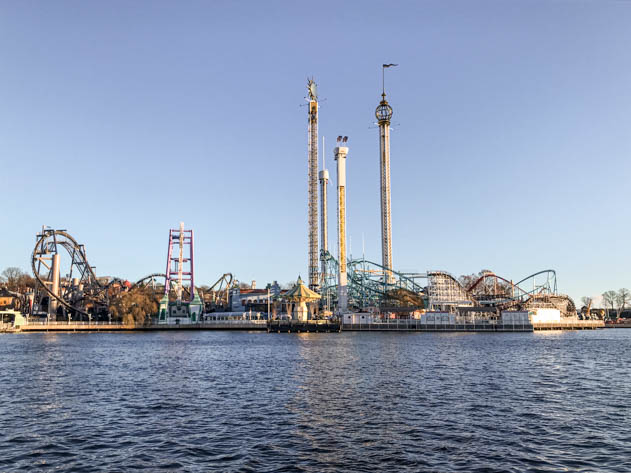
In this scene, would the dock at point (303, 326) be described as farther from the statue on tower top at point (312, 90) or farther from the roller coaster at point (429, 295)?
the statue on tower top at point (312, 90)

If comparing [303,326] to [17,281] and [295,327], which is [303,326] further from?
[17,281]

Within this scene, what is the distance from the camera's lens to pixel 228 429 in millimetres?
25031

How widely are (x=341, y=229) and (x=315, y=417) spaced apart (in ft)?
401

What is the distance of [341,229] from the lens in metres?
149

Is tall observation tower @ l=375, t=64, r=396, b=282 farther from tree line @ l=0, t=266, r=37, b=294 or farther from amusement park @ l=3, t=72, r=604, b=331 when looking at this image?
tree line @ l=0, t=266, r=37, b=294

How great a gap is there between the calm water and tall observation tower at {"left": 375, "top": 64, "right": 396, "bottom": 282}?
12105 centimetres

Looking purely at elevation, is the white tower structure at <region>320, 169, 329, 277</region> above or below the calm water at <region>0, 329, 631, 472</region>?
above

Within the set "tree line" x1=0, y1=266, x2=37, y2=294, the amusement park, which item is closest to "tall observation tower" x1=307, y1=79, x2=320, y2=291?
the amusement park

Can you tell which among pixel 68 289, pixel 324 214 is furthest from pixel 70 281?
pixel 324 214

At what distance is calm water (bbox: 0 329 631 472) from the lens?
2008cm

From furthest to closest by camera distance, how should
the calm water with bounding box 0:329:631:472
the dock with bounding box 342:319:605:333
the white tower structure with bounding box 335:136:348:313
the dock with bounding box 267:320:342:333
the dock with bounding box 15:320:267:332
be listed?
the white tower structure with bounding box 335:136:348:313 < the dock with bounding box 15:320:267:332 < the dock with bounding box 342:319:605:333 < the dock with bounding box 267:320:342:333 < the calm water with bounding box 0:329:631:472

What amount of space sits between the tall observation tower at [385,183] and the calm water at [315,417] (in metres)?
121

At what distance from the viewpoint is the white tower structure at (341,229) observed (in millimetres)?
146375

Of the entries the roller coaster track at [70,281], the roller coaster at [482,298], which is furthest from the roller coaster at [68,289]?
the roller coaster at [482,298]
